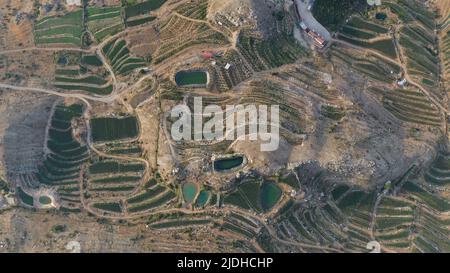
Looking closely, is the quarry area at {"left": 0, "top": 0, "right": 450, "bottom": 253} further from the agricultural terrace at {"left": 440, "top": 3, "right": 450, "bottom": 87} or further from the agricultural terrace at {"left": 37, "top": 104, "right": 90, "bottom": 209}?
the agricultural terrace at {"left": 440, "top": 3, "right": 450, "bottom": 87}

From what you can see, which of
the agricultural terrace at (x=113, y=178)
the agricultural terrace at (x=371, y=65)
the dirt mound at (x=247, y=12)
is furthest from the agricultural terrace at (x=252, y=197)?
the agricultural terrace at (x=371, y=65)

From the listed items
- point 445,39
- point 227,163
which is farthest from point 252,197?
point 445,39

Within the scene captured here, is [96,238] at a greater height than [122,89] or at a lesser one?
lesser

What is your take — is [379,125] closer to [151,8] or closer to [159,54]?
[159,54]

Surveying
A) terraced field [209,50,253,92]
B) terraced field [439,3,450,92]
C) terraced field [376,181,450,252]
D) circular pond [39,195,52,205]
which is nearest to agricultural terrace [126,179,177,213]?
circular pond [39,195,52,205]

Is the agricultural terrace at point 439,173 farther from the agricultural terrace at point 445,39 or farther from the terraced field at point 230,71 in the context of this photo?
the terraced field at point 230,71
